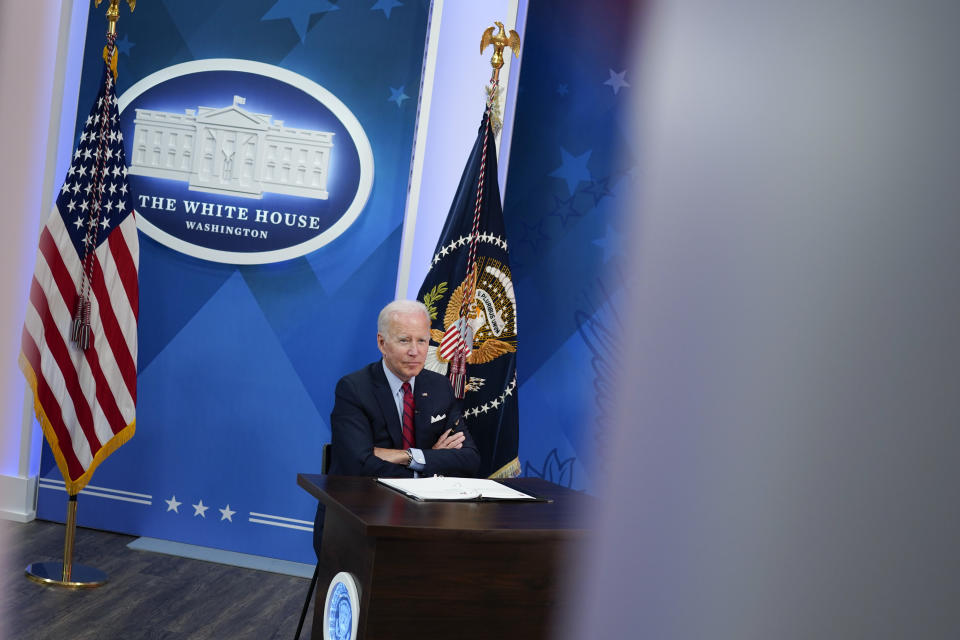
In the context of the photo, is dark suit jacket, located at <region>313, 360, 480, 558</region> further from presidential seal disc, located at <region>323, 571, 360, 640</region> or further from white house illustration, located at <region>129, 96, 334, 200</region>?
white house illustration, located at <region>129, 96, 334, 200</region>

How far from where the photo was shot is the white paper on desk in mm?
2672

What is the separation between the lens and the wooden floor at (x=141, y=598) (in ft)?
11.1

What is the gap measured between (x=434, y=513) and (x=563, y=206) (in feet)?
7.83

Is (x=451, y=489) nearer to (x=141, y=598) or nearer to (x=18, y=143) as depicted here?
(x=141, y=598)

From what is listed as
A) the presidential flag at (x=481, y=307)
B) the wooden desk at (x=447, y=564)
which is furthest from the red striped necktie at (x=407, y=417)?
the wooden desk at (x=447, y=564)

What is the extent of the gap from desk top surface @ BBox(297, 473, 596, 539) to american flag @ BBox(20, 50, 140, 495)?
→ 1594mm

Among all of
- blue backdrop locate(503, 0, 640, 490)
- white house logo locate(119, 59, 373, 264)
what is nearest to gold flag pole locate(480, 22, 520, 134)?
blue backdrop locate(503, 0, 640, 490)

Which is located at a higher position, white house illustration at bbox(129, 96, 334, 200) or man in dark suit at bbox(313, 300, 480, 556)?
white house illustration at bbox(129, 96, 334, 200)

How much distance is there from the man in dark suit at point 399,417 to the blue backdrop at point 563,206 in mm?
1006

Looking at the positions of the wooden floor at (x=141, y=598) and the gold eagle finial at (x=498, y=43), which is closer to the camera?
the wooden floor at (x=141, y=598)

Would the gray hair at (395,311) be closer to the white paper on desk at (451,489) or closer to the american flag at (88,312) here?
the white paper on desk at (451,489)

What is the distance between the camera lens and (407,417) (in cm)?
342

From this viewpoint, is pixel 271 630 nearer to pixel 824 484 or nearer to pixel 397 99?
pixel 397 99

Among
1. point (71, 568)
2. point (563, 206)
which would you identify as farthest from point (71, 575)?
point (563, 206)
